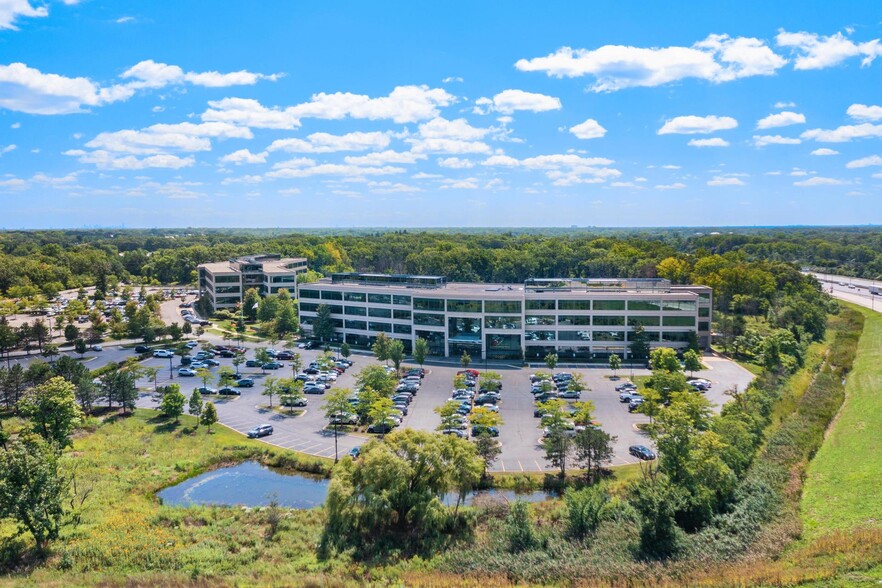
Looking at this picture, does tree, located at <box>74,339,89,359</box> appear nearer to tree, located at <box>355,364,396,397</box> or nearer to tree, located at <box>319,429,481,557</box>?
tree, located at <box>355,364,396,397</box>

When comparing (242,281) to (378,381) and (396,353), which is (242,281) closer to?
(396,353)

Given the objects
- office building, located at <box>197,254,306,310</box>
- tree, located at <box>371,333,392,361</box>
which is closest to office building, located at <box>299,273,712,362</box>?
tree, located at <box>371,333,392,361</box>

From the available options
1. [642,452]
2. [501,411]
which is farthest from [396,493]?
[501,411]

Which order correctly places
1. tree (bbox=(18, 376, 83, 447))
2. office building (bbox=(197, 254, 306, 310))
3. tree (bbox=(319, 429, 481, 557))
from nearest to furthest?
tree (bbox=(319, 429, 481, 557)), tree (bbox=(18, 376, 83, 447)), office building (bbox=(197, 254, 306, 310))

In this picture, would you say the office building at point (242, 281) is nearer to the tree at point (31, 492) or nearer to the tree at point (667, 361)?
the tree at point (667, 361)

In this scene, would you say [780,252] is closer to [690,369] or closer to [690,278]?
[690,278]

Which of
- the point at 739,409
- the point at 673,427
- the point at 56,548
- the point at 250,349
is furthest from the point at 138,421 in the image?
the point at 739,409

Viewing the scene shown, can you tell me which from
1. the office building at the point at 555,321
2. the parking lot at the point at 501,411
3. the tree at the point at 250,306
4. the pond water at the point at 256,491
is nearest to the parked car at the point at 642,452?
the parking lot at the point at 501,411
